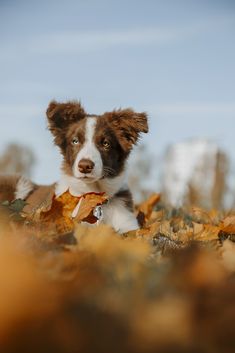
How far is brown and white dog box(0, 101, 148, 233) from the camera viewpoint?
531 centimetres

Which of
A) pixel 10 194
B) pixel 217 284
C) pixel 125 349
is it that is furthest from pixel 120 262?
pixel 10 194

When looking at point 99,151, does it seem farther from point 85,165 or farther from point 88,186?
point 88,186

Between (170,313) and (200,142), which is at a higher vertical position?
(170,313)

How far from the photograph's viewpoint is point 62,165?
229 inches

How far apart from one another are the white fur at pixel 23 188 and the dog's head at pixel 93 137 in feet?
3.81

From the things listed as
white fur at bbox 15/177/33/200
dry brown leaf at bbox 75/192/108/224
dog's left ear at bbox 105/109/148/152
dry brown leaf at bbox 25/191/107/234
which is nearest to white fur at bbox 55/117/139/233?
dog's left ear at bbox 105/109/148/152

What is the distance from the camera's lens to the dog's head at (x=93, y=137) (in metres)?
5.24

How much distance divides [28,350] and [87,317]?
0.51 ft

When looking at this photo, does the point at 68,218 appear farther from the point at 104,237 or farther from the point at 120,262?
the point at 120,262

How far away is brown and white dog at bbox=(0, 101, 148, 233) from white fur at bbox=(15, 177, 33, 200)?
1.00 metres

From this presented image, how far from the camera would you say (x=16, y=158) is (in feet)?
68.8

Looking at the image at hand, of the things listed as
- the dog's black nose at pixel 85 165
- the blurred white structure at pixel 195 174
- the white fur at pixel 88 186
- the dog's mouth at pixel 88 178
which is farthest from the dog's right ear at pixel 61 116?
the blurred white structure at pixel 195 174

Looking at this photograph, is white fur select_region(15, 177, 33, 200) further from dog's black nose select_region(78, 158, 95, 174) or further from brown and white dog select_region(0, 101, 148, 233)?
dog's black nose select_region(78, 158, 95, 174)

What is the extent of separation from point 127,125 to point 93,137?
0.58 meters
